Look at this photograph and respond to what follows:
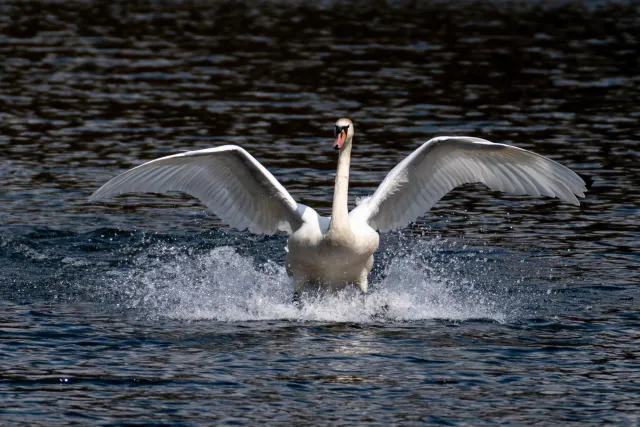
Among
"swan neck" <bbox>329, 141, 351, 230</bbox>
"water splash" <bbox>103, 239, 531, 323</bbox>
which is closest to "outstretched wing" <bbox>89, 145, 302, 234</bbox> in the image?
"swan neck" <bbox>329, 141, 351, 230</bbox>

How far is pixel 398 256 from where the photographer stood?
14609mm

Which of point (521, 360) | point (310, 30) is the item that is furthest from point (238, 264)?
point (310, 30)

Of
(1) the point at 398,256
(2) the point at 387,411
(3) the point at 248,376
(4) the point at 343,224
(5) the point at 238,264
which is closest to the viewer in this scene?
(2) the point at 387,411

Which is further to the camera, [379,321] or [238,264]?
[238,264]

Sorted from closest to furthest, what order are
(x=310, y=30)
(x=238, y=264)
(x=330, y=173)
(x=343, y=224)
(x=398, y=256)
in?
(x=343, y=224) → (x=238, y=264) → (x=398, y=256) → (x=330, y=173) → (x=310, y=30)

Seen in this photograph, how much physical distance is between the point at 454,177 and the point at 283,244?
10.6 ft

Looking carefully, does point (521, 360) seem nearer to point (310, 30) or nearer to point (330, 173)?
point (330, 173)

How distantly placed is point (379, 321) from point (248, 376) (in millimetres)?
2257

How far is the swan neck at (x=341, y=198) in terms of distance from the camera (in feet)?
38.3

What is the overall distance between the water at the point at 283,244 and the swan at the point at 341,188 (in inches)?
23.9

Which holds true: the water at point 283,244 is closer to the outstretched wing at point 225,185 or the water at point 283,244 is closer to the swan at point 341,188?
the swan at point 341,188

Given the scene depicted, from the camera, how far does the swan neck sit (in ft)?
38.3

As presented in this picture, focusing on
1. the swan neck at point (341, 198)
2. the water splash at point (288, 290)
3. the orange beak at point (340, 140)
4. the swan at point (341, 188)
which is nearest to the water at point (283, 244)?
the water splash at point (288, 290)

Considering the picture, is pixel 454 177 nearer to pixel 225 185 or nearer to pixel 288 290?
pixel 288 290
